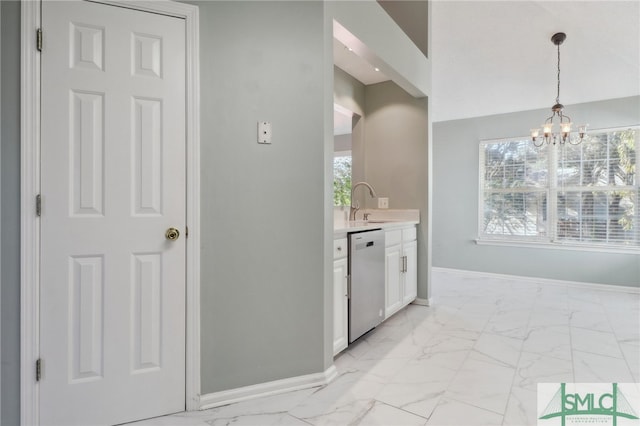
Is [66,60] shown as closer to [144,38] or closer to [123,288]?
[144,38]

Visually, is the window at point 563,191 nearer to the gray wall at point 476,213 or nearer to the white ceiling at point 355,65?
the gray wall at point 476,213

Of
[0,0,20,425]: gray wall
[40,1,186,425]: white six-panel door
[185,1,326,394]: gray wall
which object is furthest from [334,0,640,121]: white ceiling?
[0,0,20,425]: gray wall

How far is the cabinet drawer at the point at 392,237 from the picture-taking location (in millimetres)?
2932

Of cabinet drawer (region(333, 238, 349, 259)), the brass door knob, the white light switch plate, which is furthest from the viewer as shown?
cabinet drawer (region(333, 238, 349, 259))

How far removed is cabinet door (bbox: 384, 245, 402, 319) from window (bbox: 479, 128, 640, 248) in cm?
274

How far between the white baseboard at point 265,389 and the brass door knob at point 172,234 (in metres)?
0.82

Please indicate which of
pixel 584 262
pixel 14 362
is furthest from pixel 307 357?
pixel 584 262

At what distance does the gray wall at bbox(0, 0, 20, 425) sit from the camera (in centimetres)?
145

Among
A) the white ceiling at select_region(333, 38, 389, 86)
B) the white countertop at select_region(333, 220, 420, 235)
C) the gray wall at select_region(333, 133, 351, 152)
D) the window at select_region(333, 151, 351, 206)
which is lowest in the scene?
the white countertop at select_region(333, 220, 420, 235)

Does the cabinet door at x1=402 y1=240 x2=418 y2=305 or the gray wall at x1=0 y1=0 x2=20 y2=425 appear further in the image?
the cabinet door at x1=402 y1=240 x2=418 y2=305

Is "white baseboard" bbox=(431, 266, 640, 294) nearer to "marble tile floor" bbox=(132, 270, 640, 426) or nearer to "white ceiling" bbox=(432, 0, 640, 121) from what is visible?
"marble tile floor" bbox=(132, 270, 640, 426)

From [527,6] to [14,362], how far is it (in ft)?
14.4

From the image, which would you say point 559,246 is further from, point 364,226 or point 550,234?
point 364,226

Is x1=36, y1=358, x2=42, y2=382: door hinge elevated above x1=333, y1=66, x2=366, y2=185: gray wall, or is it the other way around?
x1=333, y1=66, x2=366, y2=185: gray wall
